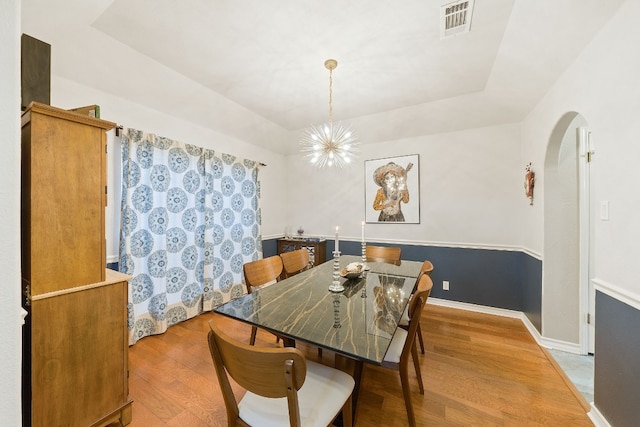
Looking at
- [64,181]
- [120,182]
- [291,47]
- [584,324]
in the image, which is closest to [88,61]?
[120,182]

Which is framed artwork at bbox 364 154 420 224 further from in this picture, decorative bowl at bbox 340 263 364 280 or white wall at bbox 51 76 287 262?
decorative bowl at bbox 340 263 364 280

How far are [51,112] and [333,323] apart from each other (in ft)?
5.83

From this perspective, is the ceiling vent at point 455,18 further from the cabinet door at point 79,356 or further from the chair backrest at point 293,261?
the cabinet door at point 79,356

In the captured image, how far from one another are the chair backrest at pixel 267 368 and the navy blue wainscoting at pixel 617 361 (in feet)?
5.66

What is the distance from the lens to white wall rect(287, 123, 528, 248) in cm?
302

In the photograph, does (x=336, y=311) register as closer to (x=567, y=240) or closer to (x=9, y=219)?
(x=9, y=219)

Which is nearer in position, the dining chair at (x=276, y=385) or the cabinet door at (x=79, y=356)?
the dining chair at (x=276, y=385)

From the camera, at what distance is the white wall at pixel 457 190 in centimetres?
302

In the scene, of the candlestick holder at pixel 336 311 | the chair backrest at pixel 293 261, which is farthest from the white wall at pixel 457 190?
the candlestick holder at pixel 336 311

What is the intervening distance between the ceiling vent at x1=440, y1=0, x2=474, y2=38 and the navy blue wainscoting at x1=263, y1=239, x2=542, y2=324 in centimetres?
234

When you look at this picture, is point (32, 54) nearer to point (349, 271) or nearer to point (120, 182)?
point (120, 182)

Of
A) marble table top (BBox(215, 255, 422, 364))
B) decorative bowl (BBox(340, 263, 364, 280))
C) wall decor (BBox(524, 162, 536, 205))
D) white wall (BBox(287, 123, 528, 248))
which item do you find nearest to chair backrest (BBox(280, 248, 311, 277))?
marble table top (BBox(215, 255, 422, 364))

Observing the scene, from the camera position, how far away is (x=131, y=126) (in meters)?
Answer: 2.42

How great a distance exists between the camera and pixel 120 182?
2.38 meters
